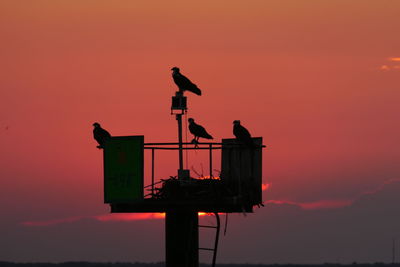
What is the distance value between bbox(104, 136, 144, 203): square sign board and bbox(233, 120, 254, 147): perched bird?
4.09 metres

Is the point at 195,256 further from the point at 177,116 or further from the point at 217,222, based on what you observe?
the point at 177,116

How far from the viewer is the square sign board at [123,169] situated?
27.7 m

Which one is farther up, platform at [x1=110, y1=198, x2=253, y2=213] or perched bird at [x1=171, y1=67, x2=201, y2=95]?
perched bird at [x1=171, y1=67, x2=201, y2=95]

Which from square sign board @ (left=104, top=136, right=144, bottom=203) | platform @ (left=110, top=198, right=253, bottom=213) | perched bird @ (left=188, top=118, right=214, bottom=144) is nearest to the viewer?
square sign board @ (left=104, top=136, right=144, bottom=203)

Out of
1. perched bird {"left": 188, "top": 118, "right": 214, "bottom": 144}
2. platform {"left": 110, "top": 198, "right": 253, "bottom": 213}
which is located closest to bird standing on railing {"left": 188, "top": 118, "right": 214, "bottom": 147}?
perched bird {"left": 188, "top": 118, "right": 214, "bottom": 144}

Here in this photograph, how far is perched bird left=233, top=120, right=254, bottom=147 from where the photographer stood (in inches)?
1190

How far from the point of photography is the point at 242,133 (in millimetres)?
30281

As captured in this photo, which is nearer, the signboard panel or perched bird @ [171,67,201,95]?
perched bird @ [171,67,201,95]

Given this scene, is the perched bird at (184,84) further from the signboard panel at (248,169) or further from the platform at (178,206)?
the platform at (178,206)

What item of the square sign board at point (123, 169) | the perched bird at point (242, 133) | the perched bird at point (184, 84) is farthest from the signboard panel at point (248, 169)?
the square sign board at point (123, 169)

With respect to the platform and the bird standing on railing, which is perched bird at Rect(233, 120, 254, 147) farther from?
the platform

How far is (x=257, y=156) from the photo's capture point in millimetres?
31297

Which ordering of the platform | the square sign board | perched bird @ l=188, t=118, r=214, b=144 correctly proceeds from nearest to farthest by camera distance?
the square sign board < the platform < perched bird @ l=188, t=118, r=214, b=144

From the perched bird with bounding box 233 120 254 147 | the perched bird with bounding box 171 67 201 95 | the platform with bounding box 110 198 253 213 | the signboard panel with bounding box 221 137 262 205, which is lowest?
the platform with bounding box 110 198 253 213
